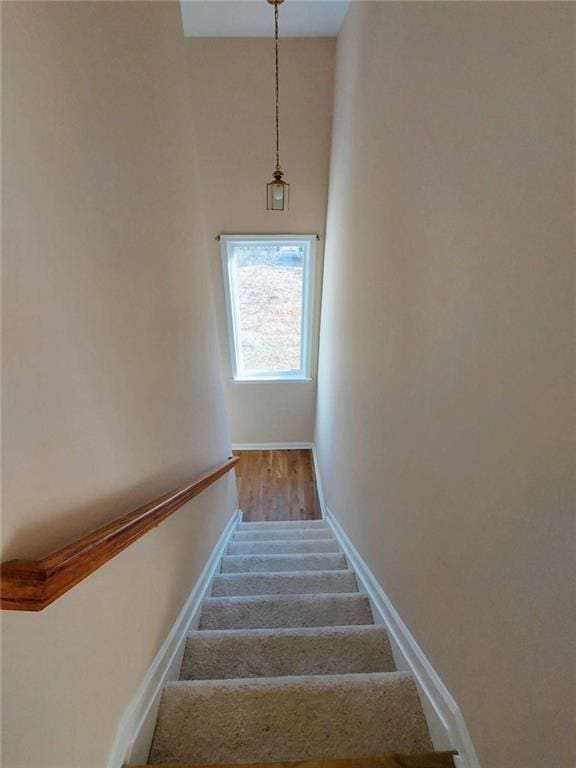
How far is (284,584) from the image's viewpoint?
188cm

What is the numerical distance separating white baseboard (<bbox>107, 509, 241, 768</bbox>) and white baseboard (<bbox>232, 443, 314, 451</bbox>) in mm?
3675

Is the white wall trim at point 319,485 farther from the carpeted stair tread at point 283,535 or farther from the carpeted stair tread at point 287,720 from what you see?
the carpeted stair tread at point 287,720

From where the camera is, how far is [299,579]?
1902 mm

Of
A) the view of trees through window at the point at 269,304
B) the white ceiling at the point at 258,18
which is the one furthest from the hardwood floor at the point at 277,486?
the white ceiling at the point at 258,18

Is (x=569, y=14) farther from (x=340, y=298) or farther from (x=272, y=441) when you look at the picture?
(x=272, y=441)

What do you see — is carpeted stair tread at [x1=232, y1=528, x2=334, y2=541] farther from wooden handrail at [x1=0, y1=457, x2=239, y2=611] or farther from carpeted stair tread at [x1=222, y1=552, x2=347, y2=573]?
wooden handrail at [x1=0, y1=457, x2=239, y2=611]

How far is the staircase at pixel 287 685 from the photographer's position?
1006 millimetres

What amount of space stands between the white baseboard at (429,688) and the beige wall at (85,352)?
0.76 metres

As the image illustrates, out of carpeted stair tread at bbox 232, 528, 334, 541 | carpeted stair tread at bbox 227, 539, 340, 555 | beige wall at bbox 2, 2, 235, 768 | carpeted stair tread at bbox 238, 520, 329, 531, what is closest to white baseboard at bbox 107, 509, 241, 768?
beige wall at bbox 2, 2, 235, 768

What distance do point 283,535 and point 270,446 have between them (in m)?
2.30

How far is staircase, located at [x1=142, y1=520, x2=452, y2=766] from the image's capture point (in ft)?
3.30

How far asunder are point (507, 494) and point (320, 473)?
3.62m

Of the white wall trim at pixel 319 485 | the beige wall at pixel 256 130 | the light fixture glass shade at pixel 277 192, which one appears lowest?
the white wall trim at pixel 319 485

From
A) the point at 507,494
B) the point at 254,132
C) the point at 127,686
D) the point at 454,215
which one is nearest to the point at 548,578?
the point at 507,494
